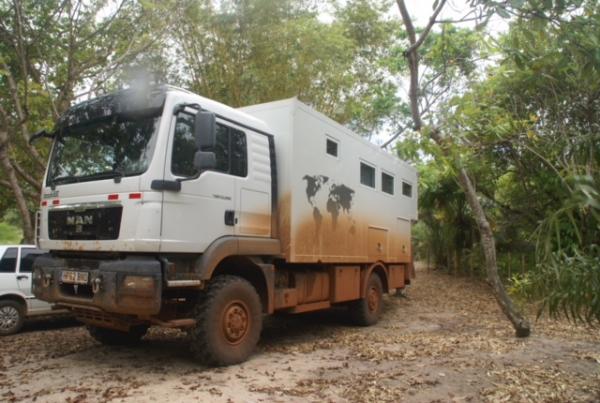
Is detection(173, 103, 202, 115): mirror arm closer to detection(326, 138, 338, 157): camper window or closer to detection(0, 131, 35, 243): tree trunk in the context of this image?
detection(326, 138, 338, 157): camper window

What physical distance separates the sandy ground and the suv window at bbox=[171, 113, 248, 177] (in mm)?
2275

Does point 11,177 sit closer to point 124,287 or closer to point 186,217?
point 186,217

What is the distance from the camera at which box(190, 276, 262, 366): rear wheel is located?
5.55 m

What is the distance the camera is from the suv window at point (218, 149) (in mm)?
5520

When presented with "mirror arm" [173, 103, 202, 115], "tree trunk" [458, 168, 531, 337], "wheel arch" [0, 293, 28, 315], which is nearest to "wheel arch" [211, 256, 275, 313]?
"mirror arm" [173, 103, 202, 115]

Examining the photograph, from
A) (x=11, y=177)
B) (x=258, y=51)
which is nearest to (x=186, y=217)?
(x=11, y=177)

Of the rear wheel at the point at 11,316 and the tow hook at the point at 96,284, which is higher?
the tow hook at the point at 96,284

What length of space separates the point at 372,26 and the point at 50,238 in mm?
12688

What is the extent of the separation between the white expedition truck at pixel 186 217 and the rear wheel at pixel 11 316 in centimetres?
214

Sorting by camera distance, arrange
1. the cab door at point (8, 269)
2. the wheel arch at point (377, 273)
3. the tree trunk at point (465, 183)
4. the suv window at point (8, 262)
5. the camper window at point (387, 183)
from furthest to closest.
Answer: the camper window at point (387, 183) < the wheel arch at point (377, 273) < the suv window at point (8, 262) < the cab door at point (8, 269) < the tree trunk at point (465, 183)

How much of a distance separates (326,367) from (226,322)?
1304 mm

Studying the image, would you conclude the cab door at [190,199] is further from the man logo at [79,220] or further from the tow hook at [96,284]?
the man logo at [79,220]

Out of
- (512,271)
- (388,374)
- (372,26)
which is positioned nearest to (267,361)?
(388,374)

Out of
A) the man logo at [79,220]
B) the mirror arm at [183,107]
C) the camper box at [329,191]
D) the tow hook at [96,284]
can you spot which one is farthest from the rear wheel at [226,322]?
the mirror arm at [183,107]
